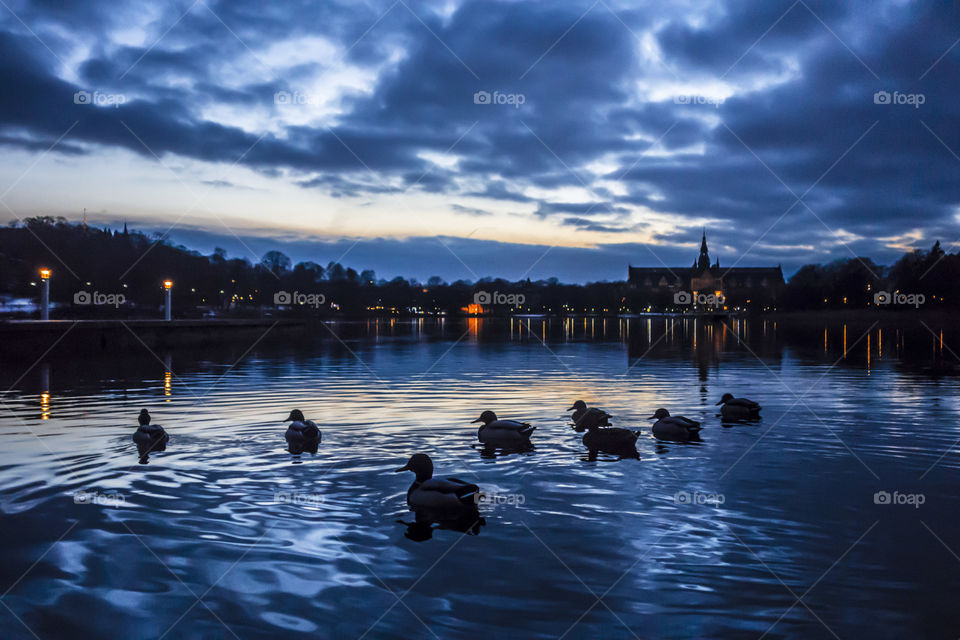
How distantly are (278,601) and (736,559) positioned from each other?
5.19 meters

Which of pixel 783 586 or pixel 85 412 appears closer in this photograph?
pixel 783 586

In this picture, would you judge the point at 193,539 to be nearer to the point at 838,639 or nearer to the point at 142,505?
the point at 142,505

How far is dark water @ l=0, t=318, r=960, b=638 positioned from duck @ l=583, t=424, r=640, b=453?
0.35 m

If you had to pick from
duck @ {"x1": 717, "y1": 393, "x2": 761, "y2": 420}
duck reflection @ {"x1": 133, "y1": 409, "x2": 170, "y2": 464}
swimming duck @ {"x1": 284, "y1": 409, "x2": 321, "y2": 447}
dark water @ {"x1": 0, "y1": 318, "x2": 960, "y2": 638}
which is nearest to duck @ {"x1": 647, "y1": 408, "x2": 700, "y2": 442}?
dark water @ {"x1": 0, "y1": 318, "x2": 960, "y2": 638}

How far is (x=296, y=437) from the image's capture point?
14.8 metres

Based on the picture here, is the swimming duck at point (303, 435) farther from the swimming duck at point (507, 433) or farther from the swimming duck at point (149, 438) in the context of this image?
the swimming duck at point (507, 433)

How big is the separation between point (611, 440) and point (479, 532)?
5.81 m

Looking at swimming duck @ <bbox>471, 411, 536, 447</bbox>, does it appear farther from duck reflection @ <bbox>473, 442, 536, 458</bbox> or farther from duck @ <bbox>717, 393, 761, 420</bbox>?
duck @ <bbox>717, 393, 761, 420</bbox>

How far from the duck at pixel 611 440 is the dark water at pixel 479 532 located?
0.35m

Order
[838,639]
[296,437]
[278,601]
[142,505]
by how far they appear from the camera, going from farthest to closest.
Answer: [296,437] → [142,505] → [278,601] → [838,639]

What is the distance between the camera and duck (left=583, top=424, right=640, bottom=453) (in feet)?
47.9

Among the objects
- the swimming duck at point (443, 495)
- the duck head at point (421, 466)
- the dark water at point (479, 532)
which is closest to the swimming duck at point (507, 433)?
the dark water at point (479, 532)

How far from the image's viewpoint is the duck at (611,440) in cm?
1459

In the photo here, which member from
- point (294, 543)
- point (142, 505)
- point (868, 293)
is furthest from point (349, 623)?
point (868, 293)
